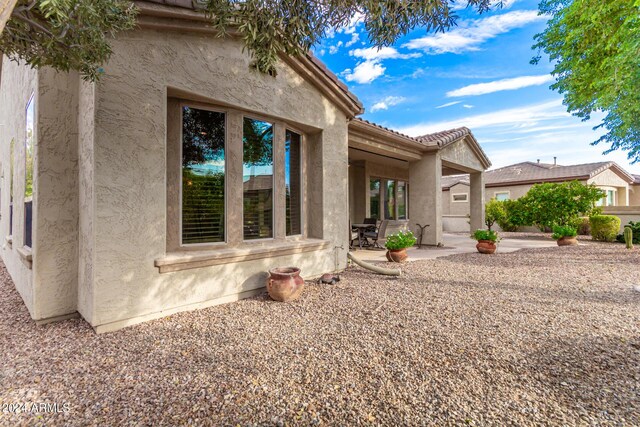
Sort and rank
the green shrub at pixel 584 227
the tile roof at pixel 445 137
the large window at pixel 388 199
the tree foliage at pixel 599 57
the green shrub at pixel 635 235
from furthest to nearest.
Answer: the green shrub at pixel 584 227 < the large window at pixel 388 199 < the green shrub at pixel 635 235 < the tile roof at pixel 445 137 < the tree foliage at pixel 599 57

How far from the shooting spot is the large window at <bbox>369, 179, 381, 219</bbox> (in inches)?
501

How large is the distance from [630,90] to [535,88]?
489 cm

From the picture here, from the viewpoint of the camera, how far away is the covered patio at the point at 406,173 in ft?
30.7

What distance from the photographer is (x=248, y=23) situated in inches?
112

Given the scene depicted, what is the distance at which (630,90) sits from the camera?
877 centimetres

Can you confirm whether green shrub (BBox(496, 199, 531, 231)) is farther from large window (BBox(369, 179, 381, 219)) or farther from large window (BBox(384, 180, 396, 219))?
large window (BBox(369, 179, 381, 219))

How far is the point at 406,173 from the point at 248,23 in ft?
41.6

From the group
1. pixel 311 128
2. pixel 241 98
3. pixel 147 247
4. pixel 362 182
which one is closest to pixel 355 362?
pixel 147 247

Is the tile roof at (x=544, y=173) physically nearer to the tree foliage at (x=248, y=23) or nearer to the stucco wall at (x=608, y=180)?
the stucco wall at (x=608, y=180)

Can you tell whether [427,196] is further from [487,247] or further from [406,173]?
[406,173]

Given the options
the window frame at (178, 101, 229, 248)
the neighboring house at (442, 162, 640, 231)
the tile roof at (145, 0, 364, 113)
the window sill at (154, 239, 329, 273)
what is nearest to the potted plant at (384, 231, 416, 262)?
the window sill at (154, 239, 329, 273)

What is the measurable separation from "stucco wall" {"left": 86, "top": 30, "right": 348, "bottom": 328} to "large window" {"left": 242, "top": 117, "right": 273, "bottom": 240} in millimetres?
452

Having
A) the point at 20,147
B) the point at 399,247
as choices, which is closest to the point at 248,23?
the point at 20,147

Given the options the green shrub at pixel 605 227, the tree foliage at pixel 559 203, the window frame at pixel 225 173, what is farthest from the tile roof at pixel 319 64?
the green shrub at pixel 605 227
